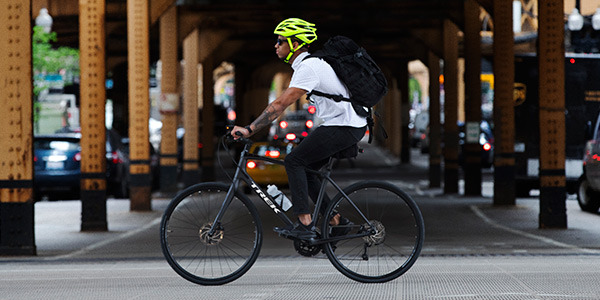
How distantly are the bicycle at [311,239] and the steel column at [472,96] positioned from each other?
53.0 ft

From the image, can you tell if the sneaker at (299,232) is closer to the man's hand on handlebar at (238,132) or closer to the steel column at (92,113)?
the man's hand on handlebar at (238,132)

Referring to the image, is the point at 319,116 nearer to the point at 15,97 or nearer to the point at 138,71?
the point at 15,97

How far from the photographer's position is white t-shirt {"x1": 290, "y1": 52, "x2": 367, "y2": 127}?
7.93 metres

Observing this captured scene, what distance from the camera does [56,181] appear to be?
72.9ft

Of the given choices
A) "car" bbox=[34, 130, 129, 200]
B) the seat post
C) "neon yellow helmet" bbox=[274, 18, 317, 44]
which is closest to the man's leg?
the seat post

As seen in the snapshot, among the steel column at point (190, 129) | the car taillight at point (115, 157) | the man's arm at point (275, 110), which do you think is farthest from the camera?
the steel column at point (190, 129)

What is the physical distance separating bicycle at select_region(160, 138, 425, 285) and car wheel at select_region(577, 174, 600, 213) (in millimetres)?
10740

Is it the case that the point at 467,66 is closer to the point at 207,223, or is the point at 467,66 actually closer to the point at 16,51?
the point at 16,51

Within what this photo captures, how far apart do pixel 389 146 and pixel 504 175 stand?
1578 inches

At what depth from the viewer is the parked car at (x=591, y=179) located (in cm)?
1733

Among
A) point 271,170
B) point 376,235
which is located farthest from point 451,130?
point 376,235

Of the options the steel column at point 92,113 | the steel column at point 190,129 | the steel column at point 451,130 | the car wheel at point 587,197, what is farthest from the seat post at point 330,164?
the steel column at point 190,129

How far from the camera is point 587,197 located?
18625 mm

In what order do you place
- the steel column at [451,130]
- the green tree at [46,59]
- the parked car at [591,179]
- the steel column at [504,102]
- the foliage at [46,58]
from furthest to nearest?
the green tree at [46,59] < the foliage at [46,58] < the steel column at [451,130] < the steel column at [504,102] < the parked car at [591,179]
